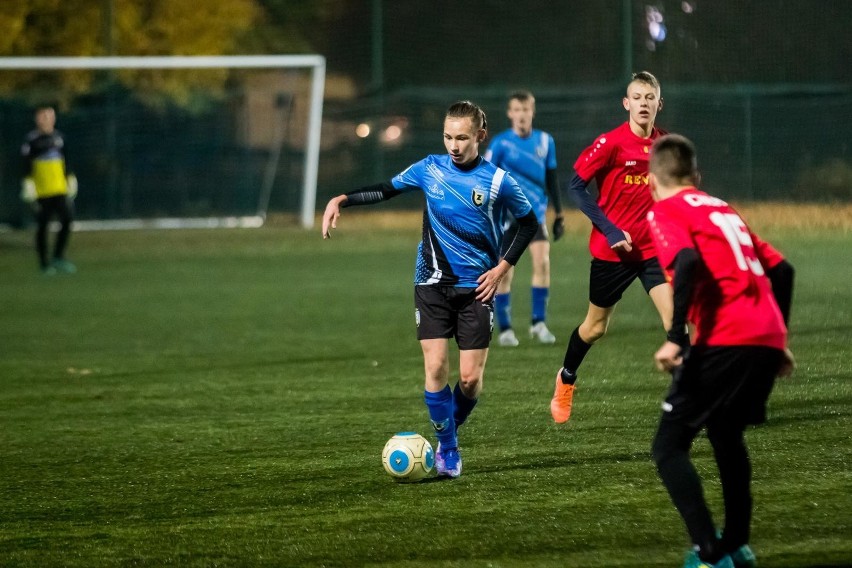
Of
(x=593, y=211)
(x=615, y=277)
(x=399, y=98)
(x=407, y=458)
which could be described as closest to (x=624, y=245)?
(x=593, y=211)

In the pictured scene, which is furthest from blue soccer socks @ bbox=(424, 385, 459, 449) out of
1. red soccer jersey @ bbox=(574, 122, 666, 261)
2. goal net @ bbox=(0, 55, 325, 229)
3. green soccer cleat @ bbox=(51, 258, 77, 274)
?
goal net @ bbox=(0, 55, 325, 229)

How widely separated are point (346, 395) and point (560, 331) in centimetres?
342

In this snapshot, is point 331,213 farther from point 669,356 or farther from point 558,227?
point 558,227

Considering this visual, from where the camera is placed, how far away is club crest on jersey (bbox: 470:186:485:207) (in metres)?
6.18

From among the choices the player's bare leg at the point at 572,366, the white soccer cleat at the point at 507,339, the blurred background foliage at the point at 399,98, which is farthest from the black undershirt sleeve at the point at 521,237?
the blurred background foliage at the point at 399,98

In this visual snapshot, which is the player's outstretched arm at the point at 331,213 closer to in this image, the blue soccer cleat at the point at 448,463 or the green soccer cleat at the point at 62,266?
the blue soccer cleat at the point at 448,463

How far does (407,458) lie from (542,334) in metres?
5.01

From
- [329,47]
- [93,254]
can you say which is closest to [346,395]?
[93,254]

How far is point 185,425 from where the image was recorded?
7.70 m

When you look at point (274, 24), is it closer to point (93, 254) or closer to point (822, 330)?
point (93, 254)

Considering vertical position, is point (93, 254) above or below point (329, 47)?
below

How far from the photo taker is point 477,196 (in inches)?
243

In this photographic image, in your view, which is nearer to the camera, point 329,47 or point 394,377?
point 394,377

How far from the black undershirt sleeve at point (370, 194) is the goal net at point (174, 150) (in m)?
18.1
